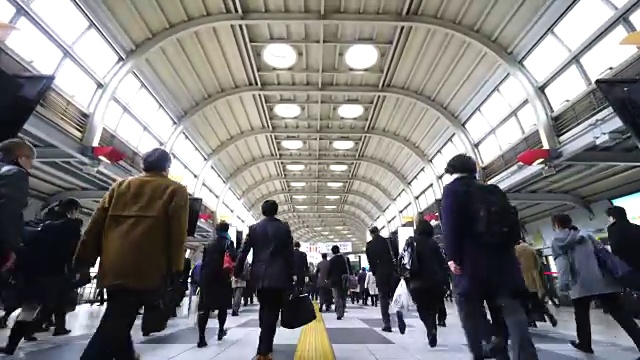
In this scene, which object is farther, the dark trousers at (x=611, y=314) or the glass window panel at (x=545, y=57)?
the glass window panel at (x=545, y=57)

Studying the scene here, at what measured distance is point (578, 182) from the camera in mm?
15203

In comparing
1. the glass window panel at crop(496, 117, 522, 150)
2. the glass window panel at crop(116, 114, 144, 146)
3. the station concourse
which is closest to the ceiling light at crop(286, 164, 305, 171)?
the station concourse

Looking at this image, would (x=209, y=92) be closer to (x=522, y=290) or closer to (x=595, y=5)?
(x=595, y=5)

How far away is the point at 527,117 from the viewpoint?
549 inches

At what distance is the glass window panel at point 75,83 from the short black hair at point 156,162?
32.9 feet

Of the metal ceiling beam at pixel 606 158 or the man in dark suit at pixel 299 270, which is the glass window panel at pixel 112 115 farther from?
the metal ceiling beam at pixel 606 158

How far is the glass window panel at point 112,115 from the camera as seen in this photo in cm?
1373

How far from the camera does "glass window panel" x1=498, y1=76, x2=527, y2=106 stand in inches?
540

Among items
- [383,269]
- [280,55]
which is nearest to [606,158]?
[383,269]

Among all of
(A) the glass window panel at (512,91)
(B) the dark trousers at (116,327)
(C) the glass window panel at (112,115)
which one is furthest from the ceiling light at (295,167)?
(B) the dark trousers at (116,327)

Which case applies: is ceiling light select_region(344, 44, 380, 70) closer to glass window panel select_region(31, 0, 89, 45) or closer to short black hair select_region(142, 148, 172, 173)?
glass window panel select_region(31, 0, 89, 45)

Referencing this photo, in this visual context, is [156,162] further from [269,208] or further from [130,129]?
[130,129]

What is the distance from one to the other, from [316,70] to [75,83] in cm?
858

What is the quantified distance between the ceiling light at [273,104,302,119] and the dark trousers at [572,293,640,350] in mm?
16012
